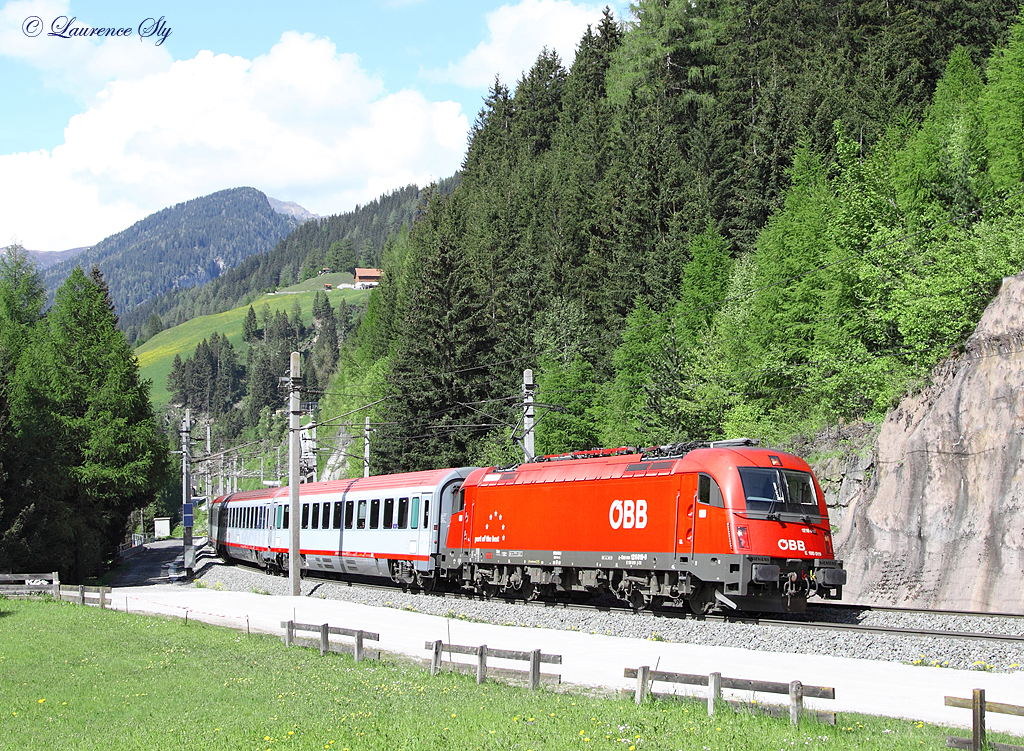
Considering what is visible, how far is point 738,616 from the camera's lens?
842 inches

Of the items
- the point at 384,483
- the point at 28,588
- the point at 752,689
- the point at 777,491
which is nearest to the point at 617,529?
the point at 777,491

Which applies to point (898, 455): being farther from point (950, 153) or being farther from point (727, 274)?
point (727, 274)

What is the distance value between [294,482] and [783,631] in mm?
20658

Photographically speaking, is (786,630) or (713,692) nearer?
(713,692)

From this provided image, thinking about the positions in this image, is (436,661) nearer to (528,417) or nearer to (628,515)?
(628,515)

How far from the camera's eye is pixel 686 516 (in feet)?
66.3

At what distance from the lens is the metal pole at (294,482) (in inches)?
1267

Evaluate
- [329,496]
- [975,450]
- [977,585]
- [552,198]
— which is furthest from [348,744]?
[552,198]

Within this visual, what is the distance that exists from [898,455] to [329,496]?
20.8 metres

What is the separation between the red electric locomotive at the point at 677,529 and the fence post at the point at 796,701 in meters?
8.54

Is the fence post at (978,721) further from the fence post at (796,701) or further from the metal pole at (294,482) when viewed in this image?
the metal pole at (294,482)

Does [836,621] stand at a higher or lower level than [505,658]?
lower

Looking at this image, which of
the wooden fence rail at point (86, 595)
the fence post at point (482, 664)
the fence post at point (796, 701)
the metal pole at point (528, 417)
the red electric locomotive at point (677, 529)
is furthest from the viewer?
the metal pole at point (528, 417)

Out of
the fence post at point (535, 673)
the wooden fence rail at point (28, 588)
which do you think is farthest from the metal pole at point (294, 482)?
the fence post at point (535, 673)
